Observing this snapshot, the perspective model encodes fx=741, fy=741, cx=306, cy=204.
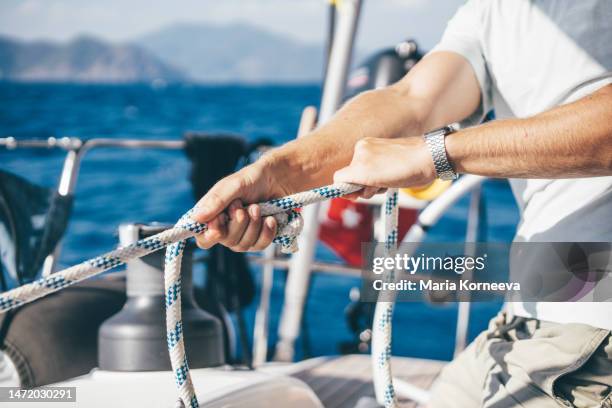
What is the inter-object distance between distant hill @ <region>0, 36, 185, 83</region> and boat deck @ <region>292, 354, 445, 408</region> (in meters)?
114

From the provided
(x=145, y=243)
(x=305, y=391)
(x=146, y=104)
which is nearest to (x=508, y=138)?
(x=145, y=243)

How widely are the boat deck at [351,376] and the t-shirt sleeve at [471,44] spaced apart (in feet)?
3.29

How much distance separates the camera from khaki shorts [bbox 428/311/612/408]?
52.8 inches

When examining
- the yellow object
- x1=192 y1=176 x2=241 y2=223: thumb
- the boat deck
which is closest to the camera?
x1=192 y1=176 x2=241 y2=223: thumb

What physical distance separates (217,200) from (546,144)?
56 cm

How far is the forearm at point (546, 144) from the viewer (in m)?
1.22

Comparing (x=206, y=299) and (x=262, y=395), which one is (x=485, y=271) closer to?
(x=262, y=395)

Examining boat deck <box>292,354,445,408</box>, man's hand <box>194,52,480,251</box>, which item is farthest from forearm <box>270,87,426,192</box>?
boat deck <box>292,354,445,408</box>

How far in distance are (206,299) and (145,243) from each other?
119 centimetres

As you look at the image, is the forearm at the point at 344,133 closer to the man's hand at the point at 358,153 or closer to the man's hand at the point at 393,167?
the man's hand at the point at 358,153

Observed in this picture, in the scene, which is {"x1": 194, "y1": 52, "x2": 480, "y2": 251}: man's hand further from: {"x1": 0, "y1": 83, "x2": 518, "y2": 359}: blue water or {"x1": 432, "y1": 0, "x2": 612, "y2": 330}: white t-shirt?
{"x1": 0, "y1": 83, "x2": 518, "y2": 359}: blue water

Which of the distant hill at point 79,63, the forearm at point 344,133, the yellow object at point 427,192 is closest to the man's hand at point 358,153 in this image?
the forearm at point 344,133

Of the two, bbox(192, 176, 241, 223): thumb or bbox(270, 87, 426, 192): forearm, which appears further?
bbox(270, 87, 426, 192): forearm

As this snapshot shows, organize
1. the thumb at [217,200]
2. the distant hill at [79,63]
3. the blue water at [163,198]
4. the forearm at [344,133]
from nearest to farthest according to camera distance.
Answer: the thumb at [217,200]
the forearm at [344,133]
the blue water at [163,198]
the distant hill at [79,63]
